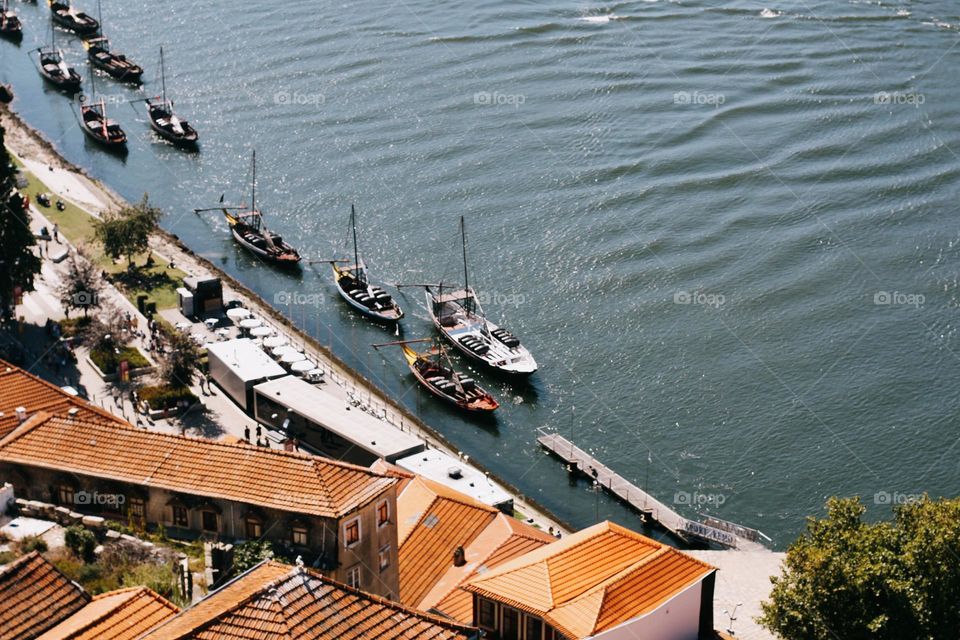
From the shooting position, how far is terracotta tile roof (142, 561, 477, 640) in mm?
45656

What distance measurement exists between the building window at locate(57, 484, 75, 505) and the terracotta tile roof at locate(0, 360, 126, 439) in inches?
283

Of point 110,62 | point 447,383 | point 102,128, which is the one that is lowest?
point 447,383

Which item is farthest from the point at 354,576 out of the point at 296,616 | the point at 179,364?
the point at 179,364

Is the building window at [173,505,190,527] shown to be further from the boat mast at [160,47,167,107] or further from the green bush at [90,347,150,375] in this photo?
the boat mast at [160,47,167,107]

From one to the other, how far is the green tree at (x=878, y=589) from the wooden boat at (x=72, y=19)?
5613 inches

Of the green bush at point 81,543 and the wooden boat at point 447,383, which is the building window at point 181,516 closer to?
the green bush at point 81,543

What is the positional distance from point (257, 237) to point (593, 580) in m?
79.0

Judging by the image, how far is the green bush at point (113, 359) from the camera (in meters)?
102

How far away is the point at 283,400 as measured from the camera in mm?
97562

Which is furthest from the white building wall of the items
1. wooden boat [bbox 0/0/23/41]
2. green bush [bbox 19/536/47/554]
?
wooden boat [bbox 0/0/23/41]

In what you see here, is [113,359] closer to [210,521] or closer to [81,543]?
[210,521]

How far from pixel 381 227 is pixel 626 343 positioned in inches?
1187

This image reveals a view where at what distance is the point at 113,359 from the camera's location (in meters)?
103

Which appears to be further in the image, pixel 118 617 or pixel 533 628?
pixel 533 628
